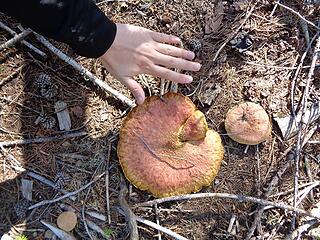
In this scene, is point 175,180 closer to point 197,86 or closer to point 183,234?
point 183,234

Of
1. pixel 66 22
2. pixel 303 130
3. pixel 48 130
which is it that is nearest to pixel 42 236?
pixel 48 130

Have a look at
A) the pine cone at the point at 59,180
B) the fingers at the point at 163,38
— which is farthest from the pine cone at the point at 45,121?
the fingers at the point at 163,38

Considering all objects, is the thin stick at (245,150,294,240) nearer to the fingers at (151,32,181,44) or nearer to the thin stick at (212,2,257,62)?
the thin stick at (212,2,257,62)

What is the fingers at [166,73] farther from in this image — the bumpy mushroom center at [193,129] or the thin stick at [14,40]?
the thin stick at [14,40]

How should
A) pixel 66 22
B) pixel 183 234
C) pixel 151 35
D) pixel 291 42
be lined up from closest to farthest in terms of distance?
pixel 66 22 < pixel 151 35 < pixel 183 234 < pixel 291 42

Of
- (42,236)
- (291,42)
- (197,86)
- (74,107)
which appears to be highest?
(291,42)

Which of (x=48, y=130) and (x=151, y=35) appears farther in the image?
(x=48, y=130)

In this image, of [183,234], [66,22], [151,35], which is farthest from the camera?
→ [183,234]

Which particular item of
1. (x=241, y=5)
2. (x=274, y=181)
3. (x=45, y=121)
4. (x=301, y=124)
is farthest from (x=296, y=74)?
(x=45, y=121)
